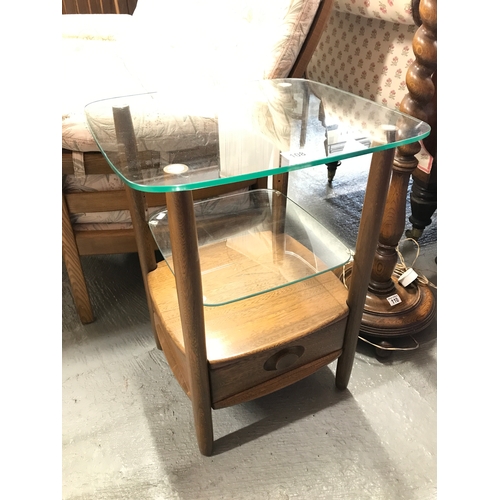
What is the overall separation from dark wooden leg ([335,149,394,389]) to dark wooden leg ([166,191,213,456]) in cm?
31

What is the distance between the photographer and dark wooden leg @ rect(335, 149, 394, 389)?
0.69 meters

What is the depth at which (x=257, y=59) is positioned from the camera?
0.98 metres

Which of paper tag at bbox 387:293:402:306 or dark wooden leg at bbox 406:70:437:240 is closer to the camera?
paper tag at bbox 387:293:402:306

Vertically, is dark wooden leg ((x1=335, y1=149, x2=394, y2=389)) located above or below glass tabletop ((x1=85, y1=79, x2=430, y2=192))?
below

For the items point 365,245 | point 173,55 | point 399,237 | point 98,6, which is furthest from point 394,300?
point 98,6

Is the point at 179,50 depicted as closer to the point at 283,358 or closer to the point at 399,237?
the point at 399,237

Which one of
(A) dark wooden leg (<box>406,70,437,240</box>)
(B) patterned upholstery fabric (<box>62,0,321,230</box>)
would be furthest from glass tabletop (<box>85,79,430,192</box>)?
(A) dark wooden leg (<box>406,70,437,240</box>)

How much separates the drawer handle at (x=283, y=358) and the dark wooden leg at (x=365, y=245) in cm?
13

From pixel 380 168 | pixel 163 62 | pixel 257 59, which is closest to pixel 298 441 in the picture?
pixel 380 168

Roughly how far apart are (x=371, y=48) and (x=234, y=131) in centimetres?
77

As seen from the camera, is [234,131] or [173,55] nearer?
[234,131]

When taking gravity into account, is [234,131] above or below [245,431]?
above

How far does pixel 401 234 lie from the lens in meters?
0.98

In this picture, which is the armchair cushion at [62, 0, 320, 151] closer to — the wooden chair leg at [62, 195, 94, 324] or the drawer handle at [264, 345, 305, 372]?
the wooden chair leg at [62, 195, 94, 324]
